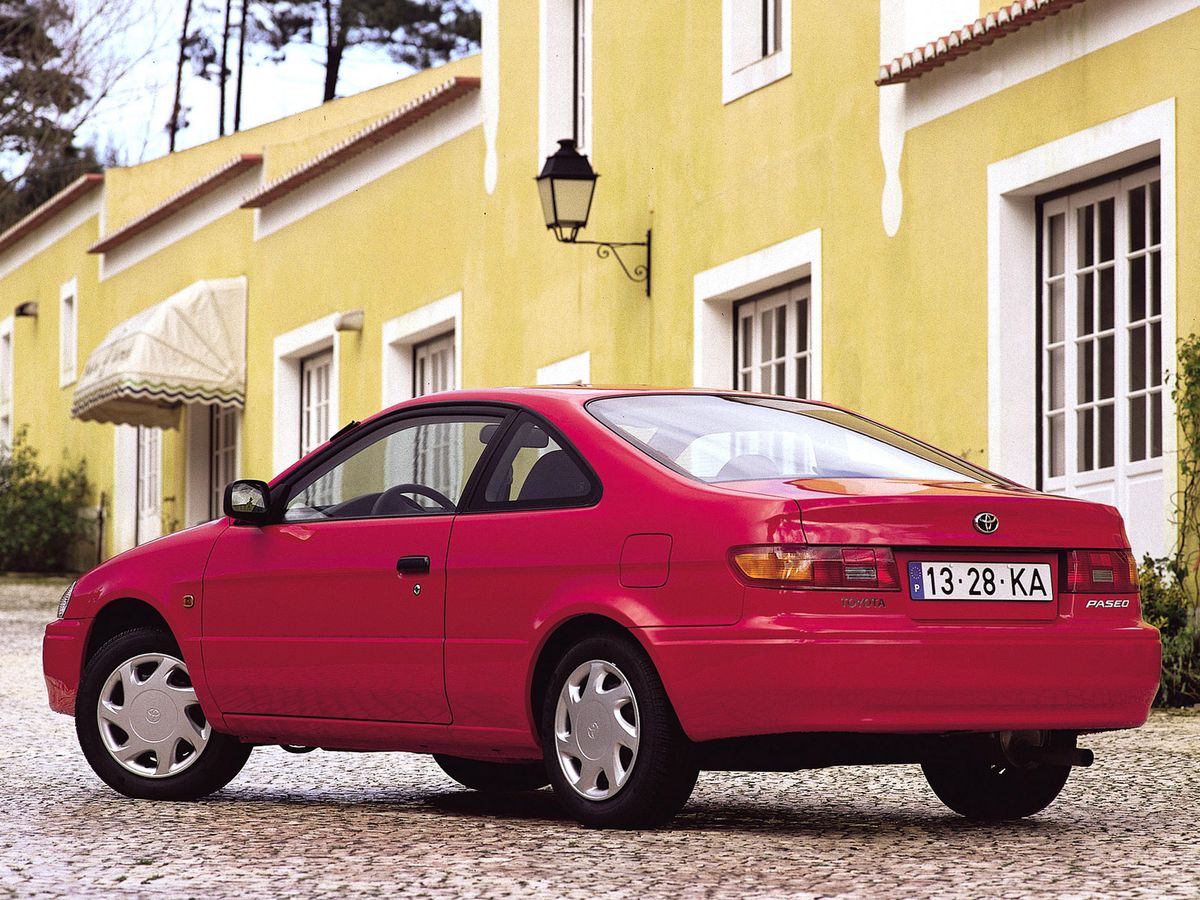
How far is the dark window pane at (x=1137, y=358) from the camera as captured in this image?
11883mm

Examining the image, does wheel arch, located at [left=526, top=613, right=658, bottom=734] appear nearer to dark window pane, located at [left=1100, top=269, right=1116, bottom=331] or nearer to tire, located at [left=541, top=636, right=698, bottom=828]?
tire, located at [left=541, top=636, right=698, bottom=828]

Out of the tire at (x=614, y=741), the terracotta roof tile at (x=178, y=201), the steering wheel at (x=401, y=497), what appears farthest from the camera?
the terracotta roof tile at (x=178, y=201)

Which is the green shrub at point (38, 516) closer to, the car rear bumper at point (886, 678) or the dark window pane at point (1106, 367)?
the dark window pane at point (1106, 367)

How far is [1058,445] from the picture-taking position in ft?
41.4

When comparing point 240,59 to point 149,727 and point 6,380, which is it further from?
point 149,727

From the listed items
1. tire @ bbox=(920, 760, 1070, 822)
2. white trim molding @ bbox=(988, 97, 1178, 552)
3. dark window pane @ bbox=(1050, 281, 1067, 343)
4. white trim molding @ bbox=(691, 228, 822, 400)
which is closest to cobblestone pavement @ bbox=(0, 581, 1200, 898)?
tire @ bbox=(920, 760, 1070, 822)

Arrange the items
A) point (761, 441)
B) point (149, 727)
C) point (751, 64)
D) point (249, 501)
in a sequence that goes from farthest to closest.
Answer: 1. point (751, 64)
2. point (149, 727)
3. point (249, 501)
4. point (761, 441)

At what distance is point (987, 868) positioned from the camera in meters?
5.85

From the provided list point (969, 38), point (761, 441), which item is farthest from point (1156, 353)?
point (761, 441)

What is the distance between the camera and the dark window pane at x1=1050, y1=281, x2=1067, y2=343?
12578 millimetres

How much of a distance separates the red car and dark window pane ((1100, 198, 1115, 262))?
5137 millimetres

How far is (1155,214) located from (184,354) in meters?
15.8

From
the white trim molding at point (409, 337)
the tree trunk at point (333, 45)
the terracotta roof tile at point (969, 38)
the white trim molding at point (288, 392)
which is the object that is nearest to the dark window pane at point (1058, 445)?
the terracotta roof tile at point (969, 38)

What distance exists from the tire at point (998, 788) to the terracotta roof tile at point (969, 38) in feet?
20.2
